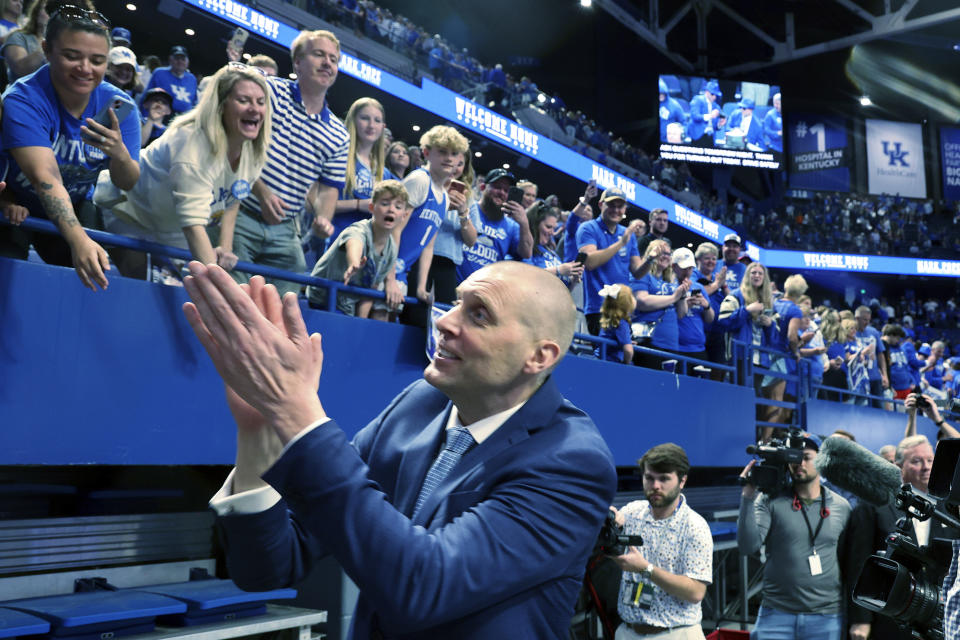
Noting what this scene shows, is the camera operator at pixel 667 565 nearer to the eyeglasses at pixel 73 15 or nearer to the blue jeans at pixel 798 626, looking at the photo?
the blue jeans at pixel 798 626

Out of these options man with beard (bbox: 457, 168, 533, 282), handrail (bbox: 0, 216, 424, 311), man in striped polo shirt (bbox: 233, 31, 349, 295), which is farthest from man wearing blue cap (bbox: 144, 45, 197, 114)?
handrail (bbox: 0, 216, 424, 311)

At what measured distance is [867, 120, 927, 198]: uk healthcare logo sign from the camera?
33438mm

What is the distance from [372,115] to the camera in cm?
500

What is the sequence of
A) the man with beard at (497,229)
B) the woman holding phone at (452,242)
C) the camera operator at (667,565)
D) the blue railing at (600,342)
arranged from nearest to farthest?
1. the blue railing at (600,342)
2. the camera operator at (667,565)
3. the woman holding phone at (452,242)
4. the man with beard at (497,229)

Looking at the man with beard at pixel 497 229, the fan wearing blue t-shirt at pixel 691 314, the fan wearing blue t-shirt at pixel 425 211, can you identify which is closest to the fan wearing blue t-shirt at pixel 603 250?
the man with beard at pixel 497 229

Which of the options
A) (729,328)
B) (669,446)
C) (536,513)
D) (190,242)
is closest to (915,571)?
(536,513)

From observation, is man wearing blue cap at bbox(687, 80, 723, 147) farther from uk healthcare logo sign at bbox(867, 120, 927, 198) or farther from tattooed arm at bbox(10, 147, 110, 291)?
tattooed arm at bbox(10, 147, 110, 291)

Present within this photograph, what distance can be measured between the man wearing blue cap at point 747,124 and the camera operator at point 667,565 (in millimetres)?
24590

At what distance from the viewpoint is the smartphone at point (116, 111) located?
3199mm

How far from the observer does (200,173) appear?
3.47m

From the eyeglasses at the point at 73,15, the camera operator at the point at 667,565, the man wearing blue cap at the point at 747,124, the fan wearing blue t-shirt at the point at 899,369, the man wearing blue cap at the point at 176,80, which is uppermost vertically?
the man wearing blue cap at the point at 747,124

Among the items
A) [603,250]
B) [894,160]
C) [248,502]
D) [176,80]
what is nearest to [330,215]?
[603,250]

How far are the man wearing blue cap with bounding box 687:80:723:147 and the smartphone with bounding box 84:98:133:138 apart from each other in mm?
25090

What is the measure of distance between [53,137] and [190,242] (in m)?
0.62
